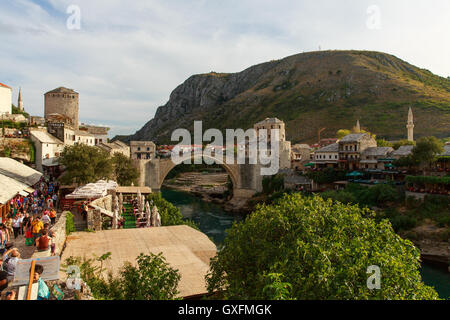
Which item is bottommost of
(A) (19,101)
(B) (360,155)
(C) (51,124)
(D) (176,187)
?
(D) (176,187)

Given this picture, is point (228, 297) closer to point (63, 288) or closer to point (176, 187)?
point (63, 288)

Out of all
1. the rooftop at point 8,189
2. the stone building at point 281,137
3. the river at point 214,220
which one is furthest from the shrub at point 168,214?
the stone building at point 281,137

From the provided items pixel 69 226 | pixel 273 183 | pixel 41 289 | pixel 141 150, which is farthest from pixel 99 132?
pixel 41 289

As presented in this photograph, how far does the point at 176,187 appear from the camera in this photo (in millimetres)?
62094

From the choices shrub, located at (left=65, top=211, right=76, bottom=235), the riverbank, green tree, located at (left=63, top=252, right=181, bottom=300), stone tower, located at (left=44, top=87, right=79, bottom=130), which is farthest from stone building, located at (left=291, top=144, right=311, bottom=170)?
green tree, located at (left=63, top=252, right=181, bottom=300)

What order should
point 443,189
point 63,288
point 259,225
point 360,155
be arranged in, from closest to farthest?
1. point 63,288
2. point 259,225
3. point 443,189
4. point 360,155

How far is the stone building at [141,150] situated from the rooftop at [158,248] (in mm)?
26610

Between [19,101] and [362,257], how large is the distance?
51.9 meters

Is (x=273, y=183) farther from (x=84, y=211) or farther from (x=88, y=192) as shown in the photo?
(x=84, y=211)

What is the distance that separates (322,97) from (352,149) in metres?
56.6

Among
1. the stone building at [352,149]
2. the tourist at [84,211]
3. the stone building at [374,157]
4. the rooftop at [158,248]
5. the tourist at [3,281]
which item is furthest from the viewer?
the stone building at [352,149]

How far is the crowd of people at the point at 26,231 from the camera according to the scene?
5.92m

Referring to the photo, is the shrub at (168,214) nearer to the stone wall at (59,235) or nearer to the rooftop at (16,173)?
the stone wall at (59,235)
